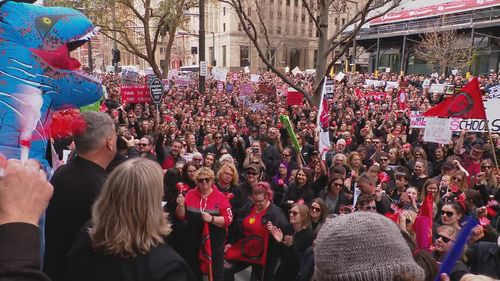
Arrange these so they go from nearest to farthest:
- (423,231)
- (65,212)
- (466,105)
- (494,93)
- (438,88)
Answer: (65,212) → (423,231) → (466,105) → (494,93) → (438,88)

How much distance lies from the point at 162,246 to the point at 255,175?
3945mm

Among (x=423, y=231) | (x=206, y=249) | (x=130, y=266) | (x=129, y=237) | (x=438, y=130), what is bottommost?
(x=206, y=249)

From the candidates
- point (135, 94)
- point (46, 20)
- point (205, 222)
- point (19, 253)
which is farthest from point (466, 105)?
point (135, 94)

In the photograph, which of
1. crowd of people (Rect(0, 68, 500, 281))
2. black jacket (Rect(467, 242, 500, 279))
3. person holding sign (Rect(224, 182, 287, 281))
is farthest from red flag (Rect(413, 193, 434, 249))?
person holding sign (Rect(224, 182, 287, 281))

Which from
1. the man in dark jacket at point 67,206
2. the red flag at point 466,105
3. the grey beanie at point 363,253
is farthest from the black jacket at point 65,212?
the red flag at point 466,105

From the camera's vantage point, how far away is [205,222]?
4.26 meters

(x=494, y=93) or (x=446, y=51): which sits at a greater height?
(x=446, y=51)

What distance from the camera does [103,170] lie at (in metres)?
2.48

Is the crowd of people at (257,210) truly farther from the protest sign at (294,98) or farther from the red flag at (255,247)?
the protest sign at (294,98)

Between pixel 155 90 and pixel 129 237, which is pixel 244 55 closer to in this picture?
pixel 155 90

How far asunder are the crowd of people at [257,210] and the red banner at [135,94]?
1973mm

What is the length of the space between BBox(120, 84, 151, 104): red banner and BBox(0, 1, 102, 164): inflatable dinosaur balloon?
33.7 feet

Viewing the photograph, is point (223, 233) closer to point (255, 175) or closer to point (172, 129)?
point (255, 175)

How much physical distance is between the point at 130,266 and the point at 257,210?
306 cm
